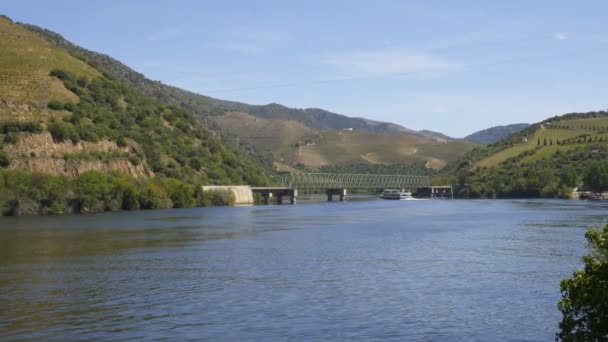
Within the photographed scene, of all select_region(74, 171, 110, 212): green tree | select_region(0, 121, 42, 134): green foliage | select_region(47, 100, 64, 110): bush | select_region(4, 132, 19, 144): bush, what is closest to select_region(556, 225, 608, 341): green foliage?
select_region(74, 171, 110, 212): green tree

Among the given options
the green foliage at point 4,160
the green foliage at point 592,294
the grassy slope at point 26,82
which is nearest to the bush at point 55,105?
the grassy slope at point 26,82

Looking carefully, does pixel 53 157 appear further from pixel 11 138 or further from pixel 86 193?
pixel 86 193

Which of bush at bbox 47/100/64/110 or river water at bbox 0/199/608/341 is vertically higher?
bush at bbox 47/100/64/110

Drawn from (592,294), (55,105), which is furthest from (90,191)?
(592,294)

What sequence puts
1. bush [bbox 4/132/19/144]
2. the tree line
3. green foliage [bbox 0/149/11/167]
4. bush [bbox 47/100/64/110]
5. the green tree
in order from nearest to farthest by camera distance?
the tree line < green foliage [bbox 0/149/11/167] < the green tree < bush [bbox 4/132/19/144] < bush [bbox 47/100/64/110]

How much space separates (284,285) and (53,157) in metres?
115

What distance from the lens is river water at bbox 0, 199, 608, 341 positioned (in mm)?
34688

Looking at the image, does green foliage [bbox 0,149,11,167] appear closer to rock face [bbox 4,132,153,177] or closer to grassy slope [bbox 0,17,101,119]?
rock face [bbox 4,132,153,177]

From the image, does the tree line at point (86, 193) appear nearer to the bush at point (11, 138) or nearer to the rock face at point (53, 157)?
the rock face at point (53, 157)

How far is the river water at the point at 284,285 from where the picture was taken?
114ft

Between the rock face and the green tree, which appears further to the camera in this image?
the rock face

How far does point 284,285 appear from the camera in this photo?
46875 mm

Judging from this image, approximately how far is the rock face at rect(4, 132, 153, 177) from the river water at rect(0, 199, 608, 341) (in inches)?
2453

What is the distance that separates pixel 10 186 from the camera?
433 feet
